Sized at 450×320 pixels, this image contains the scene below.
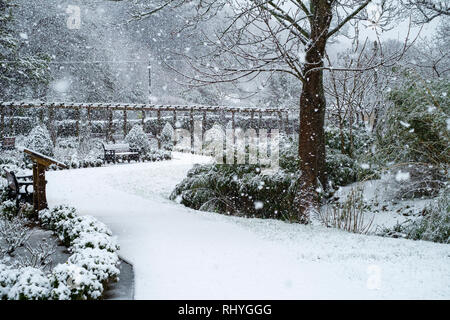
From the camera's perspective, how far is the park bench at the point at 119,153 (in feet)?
51.9

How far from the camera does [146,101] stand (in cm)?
3825

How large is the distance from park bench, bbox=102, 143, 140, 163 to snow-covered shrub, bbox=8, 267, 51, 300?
43.0 ft

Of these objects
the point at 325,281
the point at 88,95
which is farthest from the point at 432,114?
the point at 88,95

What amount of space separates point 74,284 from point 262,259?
2021mm

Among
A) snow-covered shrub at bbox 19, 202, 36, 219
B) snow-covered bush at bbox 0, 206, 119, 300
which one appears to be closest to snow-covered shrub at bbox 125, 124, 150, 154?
snow-covered shrub at bbox 19, 202, 36, 219

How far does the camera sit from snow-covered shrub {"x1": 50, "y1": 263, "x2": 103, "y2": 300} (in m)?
2.92

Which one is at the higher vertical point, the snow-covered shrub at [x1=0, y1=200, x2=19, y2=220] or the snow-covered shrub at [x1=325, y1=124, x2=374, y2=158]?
the snow-covered shrub at [x1=325, y1=124, x2=374, y2=158]

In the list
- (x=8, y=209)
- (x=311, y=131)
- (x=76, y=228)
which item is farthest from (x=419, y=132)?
(x=8, y=209)

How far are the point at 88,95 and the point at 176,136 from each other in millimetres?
12539

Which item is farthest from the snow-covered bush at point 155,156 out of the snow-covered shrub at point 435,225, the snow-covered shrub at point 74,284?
the snow-covered shrub at point 74,284

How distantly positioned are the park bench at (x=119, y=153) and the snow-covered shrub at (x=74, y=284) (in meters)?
13.0

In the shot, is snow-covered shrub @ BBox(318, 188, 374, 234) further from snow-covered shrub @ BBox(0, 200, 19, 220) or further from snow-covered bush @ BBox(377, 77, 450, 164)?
snow-covered shrub @ BBox(0, 200, 19, 220)

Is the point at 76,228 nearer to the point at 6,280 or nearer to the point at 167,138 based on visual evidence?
the point at 6,280
